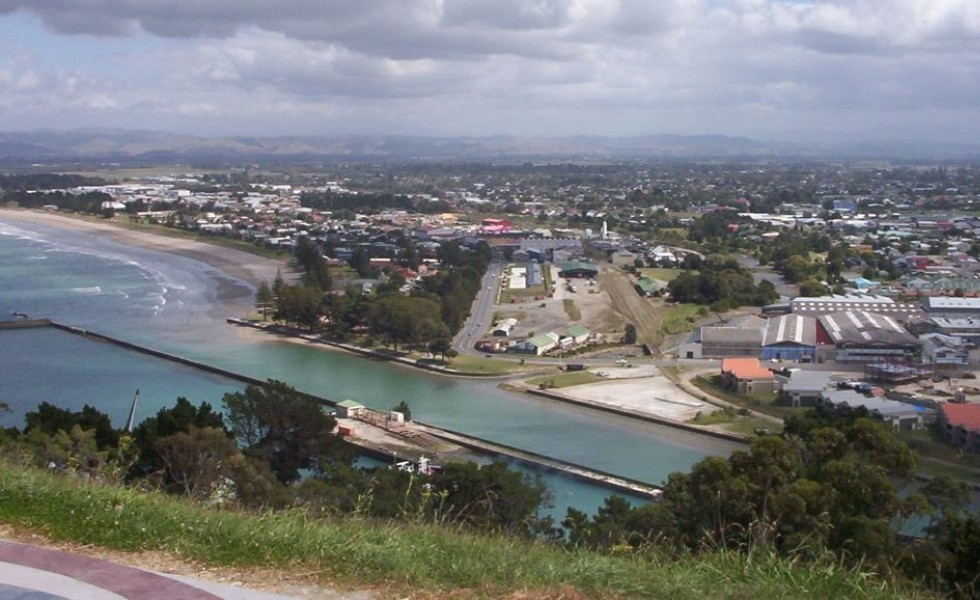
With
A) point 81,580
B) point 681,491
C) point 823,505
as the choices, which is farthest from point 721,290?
point 81,580

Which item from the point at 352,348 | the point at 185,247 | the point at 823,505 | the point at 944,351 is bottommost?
the point at 352,348

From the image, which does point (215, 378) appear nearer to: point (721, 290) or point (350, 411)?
point (350, 411)

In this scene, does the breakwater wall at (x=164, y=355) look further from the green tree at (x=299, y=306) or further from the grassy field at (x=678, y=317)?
the grassy field at (x=678, y=317)

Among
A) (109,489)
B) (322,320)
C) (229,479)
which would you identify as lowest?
(322,320)

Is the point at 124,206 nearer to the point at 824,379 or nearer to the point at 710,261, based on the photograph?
the point at 710,261

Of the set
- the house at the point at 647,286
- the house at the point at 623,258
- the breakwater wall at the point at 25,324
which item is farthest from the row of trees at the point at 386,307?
the house at the point at 623,258

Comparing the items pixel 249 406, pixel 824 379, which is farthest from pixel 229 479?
pixel 824 379

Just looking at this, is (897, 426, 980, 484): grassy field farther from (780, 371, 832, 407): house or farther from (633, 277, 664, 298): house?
(633, 277, 664, 298): house
